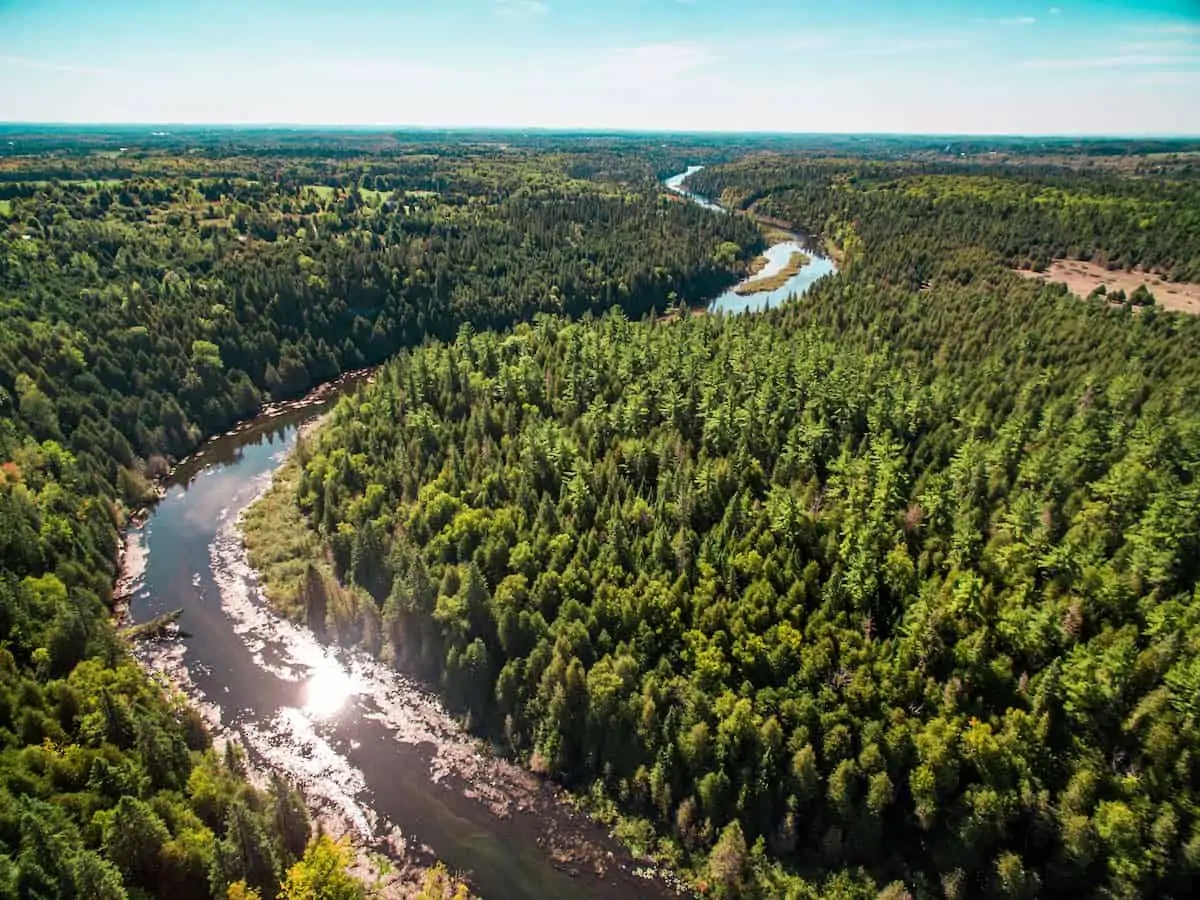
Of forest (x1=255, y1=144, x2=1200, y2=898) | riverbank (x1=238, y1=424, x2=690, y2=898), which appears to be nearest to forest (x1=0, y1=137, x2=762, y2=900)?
riverbank (x1=238, y1=424, x2=690, y2=898)

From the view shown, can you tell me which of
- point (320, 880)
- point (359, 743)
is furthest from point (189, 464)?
point (320, 880)

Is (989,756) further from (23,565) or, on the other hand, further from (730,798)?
(23,565)

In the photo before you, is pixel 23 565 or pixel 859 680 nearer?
pixel 859 680

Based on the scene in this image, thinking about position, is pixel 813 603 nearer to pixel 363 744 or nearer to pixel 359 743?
pixel 363 744

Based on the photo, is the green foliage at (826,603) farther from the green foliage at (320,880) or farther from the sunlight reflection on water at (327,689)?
the green foliage at (320,880)

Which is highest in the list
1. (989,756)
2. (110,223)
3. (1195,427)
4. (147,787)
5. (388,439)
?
(110,223)

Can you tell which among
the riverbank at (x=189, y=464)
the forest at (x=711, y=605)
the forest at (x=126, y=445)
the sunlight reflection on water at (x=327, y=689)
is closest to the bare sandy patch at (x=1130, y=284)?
the forest at (x=711, y=605)

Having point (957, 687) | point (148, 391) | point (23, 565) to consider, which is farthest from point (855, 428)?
point (148, 391)
